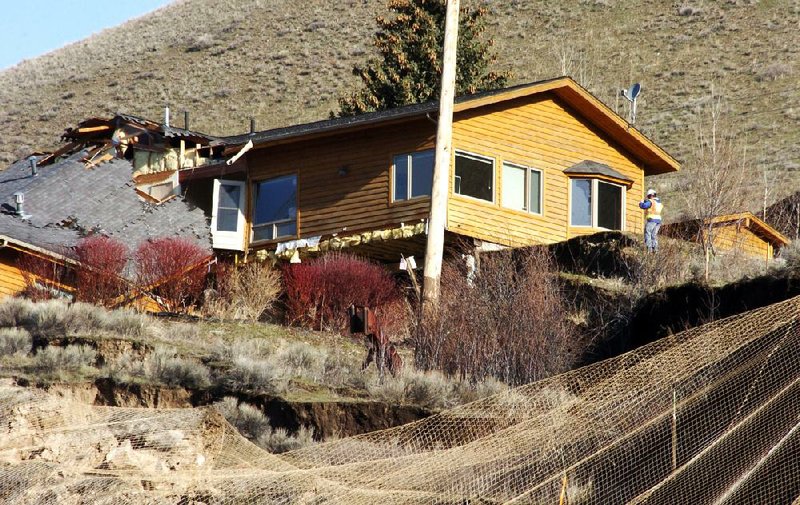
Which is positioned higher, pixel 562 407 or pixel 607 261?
pixel 607 261

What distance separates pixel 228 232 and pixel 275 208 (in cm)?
116

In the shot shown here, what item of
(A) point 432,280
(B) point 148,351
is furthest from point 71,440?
(A) point 432,280

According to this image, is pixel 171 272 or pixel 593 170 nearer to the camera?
pixel 171 272

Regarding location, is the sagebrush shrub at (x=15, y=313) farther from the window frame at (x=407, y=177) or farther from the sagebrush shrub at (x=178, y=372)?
the window frame at (x=407, y=177)

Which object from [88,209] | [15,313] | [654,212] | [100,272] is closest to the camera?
[15,313]

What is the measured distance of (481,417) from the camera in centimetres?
1429

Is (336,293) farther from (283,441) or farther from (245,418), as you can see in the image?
(283,441)

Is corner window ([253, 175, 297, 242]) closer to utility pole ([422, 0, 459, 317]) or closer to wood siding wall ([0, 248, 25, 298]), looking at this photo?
wood siding wall ([0, 248, 25, 298])

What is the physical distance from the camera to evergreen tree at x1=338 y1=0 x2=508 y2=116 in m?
42.9

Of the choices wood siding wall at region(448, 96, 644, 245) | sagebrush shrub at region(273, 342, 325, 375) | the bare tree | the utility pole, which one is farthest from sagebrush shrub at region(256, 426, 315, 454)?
wood siding wall at region(448, 96, 644, 245)

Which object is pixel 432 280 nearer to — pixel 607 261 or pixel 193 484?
pixel 607 261

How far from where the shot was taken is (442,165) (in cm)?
2553

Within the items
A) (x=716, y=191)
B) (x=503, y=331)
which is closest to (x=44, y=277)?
(x=503, y=331)

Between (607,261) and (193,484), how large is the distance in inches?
598
